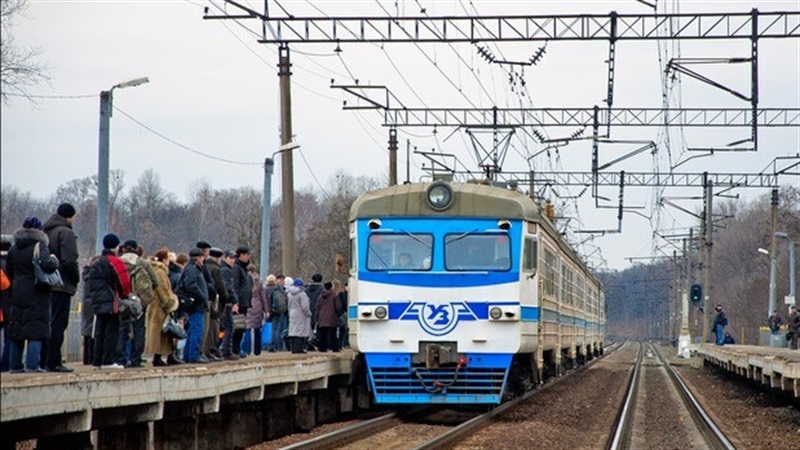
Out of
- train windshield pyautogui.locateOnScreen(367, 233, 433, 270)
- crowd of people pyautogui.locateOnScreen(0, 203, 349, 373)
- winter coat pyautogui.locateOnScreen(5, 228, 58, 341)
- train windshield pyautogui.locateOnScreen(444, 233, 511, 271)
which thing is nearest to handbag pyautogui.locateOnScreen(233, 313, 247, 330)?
crowd of people pyautogui.locateOnScreen(0, 203, 349, 373)

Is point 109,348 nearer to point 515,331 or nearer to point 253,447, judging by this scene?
point 253,447

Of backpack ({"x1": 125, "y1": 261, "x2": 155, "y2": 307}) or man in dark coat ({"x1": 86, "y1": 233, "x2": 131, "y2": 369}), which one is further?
backpack ({"x1": 125, "y1": 261, "x2": 155, "y2": 307})

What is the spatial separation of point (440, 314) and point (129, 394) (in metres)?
7.18

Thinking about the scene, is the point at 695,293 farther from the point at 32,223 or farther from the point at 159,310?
the point at 32,223

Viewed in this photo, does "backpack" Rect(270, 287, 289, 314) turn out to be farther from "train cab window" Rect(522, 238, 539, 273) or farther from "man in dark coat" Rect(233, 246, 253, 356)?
"train cab window" Rect(522, 238, 539, 273)

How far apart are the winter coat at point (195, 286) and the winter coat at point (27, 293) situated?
411cm

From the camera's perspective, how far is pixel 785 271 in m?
81.9

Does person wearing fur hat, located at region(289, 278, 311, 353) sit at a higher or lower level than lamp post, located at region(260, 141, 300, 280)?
lower

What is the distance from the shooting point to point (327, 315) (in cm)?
2328

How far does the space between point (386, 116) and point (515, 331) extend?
66.1ft

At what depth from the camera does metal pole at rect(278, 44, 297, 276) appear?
97.1 feet

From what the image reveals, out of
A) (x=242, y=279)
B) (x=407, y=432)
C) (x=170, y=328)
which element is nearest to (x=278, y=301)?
(x=242, y=279)

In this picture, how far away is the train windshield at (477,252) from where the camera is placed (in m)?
19.2

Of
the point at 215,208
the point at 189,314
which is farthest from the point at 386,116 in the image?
the point at 215,208
